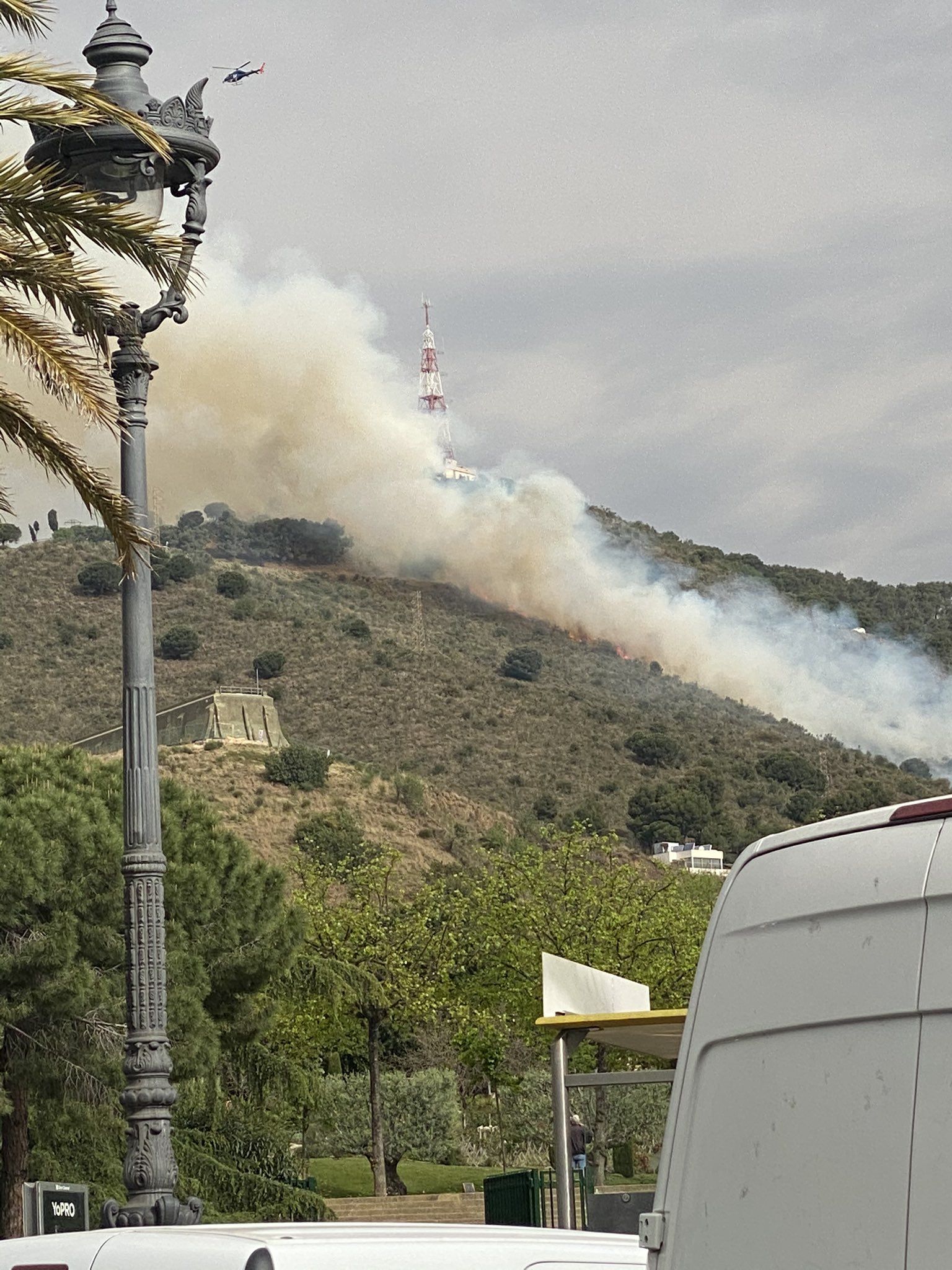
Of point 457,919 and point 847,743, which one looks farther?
point 847,743

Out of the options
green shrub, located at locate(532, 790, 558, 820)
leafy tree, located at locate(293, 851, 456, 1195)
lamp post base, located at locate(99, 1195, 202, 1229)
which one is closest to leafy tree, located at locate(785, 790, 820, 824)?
green shrub, located at locate(532, 790, 558, 820)

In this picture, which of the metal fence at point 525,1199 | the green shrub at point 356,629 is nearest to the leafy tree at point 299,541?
the green shrub at point 356,629

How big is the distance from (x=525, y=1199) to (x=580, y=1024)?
5.90 meters

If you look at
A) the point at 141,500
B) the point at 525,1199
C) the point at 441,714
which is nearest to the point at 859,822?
the point at 141,500

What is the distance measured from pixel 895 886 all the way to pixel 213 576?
411 ft

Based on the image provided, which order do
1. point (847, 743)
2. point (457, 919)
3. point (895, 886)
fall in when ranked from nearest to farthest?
point (895, 886) < point (457, 919) < point (847, 743)

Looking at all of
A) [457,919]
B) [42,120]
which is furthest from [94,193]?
[457,919]

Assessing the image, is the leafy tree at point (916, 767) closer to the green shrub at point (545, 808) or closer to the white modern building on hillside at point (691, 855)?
the white modern building on hillside at point (691, 855)

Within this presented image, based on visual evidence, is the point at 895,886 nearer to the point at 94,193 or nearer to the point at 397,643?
the point at 94,193

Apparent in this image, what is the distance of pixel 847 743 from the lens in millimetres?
139000

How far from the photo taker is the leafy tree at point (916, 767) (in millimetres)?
133375

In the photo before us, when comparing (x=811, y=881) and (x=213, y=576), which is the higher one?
(x=213, y=576)

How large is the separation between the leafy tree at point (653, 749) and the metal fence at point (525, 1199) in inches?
3809

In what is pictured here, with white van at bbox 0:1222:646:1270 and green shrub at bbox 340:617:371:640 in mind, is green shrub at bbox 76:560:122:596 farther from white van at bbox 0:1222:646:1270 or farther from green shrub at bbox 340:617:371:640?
white van at bbox 0:1222:646:1270
